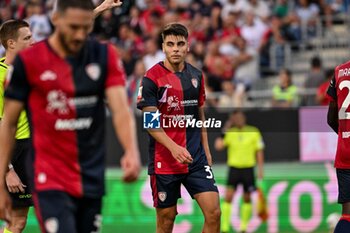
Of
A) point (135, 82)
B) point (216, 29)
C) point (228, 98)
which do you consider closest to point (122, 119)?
point (228, 98)

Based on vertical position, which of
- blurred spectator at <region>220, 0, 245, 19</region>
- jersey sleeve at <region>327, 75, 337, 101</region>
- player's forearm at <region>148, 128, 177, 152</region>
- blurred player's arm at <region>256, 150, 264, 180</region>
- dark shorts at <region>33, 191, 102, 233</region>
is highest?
blurred spectator at <region>220, 0, 245, 19</region>

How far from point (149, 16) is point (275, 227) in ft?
30.1

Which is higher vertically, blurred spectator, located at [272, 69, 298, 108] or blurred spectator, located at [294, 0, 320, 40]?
blurred spectator, located at [294, 0, 320, 40]

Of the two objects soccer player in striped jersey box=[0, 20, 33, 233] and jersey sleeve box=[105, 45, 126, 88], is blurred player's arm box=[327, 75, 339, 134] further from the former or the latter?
jersey sleeve box=[105, 45, 126, 88]

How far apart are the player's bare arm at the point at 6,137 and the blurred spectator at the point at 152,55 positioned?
1471 cm

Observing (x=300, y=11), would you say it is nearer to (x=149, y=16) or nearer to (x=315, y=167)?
(x=149, y=16)

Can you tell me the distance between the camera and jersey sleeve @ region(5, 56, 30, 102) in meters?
6.82

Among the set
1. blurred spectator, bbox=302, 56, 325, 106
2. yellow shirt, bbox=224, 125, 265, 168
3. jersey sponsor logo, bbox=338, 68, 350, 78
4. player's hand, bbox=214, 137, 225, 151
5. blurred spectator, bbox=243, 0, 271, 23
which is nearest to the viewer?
jersey sponsor logo, bbox=338, 68, 350, 78

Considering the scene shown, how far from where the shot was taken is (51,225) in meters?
6.88

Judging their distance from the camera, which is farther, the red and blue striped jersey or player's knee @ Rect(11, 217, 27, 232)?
player's knee @ Rect(11, 217, 27, 232)

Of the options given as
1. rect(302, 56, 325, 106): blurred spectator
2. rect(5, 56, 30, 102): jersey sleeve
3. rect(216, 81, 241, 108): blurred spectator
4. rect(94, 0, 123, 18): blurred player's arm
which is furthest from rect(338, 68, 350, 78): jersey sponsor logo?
rect(302, 56, 325, 106): blurred spectator

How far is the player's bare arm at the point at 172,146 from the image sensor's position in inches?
388

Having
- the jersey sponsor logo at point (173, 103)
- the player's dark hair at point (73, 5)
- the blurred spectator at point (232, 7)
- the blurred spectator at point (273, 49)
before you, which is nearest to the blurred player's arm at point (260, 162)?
the blurred spectator at point (273, 49)

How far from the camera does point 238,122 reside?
18.5m
